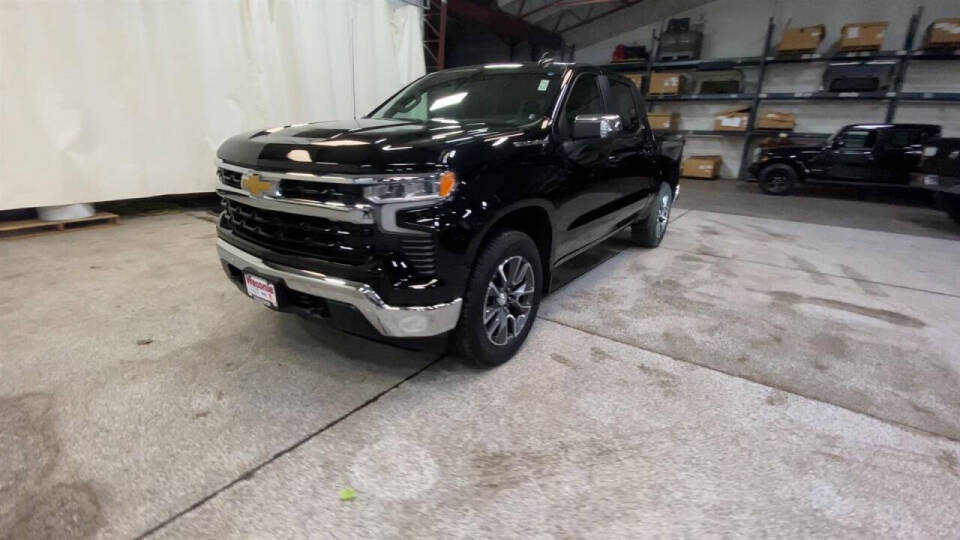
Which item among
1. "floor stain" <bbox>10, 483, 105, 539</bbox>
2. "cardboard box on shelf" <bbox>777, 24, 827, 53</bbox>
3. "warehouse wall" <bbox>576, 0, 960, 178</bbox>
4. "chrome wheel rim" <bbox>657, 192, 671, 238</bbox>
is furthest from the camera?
"cardboard box on shelf" <bbox>777, 24, 827, 53</bbox>

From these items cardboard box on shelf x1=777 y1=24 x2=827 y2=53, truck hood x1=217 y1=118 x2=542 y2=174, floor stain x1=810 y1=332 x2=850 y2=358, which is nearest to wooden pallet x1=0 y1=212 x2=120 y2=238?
truck hood x1=217 y1=118 x2=542 y2=174

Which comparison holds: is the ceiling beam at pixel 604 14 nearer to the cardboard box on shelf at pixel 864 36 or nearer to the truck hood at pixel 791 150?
the cardboard box on shelf at pixel 864 36

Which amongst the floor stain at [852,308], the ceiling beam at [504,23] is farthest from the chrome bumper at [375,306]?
the ceiling beam at [504,23]

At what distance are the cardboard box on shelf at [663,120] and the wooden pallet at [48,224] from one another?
1073cm

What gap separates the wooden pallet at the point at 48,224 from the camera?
15.7 ft

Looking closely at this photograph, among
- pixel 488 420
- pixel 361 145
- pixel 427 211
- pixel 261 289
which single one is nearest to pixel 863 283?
pixel 488 420

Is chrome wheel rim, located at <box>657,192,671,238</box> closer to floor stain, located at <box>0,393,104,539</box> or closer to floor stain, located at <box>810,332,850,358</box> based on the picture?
floor stain, located at <box>810,332,850,358</box>

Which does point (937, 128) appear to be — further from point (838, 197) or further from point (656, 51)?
point (656, 51)

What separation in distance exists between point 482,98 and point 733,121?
9833mm

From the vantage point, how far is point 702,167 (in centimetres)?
1123

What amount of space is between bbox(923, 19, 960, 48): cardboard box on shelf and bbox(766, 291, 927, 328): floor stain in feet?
28.9

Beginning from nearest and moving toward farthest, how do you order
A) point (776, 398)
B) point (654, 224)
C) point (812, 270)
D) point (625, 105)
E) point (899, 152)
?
1. point (776, 398)
2. point (625, 105)
3. point (812, 270)
4. point (654, 224)
5. point (899, 152)

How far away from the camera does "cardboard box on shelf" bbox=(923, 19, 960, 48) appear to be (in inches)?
332

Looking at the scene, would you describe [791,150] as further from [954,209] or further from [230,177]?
[230,177]
